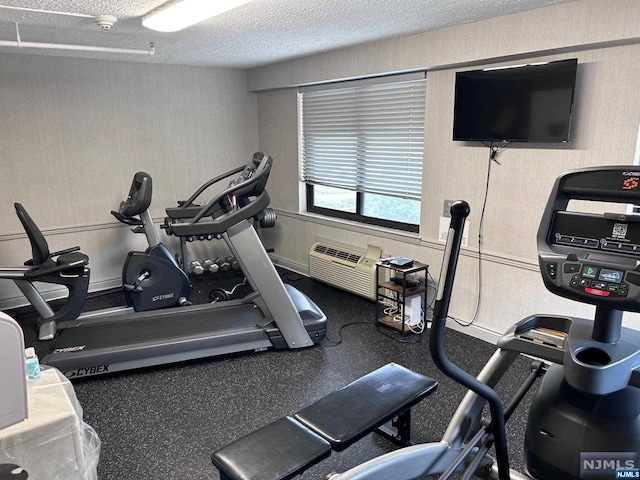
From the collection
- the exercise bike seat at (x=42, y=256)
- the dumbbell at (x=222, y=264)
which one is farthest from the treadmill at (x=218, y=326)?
the dumbbell at (x=222, y=264)

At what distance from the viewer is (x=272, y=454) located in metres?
1.64

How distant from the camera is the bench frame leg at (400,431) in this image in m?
2.26

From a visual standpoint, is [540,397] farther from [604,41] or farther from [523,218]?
[604,41]

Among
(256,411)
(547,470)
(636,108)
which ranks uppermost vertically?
(636,108)

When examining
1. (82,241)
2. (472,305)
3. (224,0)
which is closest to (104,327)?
(82,241)

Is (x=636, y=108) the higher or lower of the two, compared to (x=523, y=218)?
higher

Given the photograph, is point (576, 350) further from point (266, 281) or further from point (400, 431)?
point (266, 281)

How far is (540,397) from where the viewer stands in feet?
5.15

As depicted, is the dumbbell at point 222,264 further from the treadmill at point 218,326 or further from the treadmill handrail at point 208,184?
the treadmill at point 218,326

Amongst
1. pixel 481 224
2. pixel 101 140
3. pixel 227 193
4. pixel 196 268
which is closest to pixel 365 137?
pixel 481 224

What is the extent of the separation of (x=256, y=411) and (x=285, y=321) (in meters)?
0.79

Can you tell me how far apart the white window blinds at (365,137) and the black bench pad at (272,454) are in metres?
2.50
